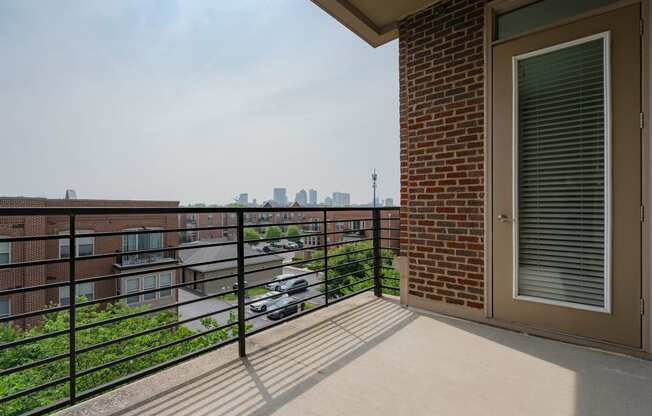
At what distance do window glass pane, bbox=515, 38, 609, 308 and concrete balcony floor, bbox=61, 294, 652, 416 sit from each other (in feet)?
1.51

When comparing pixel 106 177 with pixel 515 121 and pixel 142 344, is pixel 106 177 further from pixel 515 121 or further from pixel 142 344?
pixel 515 121

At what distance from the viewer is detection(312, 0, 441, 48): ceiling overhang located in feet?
8.91

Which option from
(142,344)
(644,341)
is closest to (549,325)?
(644,341)

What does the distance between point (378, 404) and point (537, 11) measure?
9.38 feet

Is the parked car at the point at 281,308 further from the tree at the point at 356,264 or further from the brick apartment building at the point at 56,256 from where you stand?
the brick apartment building at the point at 56,256

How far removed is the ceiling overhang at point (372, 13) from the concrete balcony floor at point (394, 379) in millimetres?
2817

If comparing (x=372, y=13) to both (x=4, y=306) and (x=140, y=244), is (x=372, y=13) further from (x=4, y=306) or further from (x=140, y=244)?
(x=4, y=306)

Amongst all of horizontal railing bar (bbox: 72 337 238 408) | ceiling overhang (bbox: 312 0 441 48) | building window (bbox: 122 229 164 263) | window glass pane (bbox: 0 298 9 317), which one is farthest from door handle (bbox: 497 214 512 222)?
window glass pane (bbox: 0 298 9 317)

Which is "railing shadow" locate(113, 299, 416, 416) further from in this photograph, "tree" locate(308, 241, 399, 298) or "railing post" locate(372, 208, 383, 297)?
"railing post" locate(372, 208, 383, 297)

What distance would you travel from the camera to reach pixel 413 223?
283cm

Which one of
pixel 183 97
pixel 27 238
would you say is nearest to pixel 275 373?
pixel 27 238

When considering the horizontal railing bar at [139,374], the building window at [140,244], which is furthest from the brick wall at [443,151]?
the building window at [140,244]

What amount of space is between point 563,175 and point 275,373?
232 centimetres

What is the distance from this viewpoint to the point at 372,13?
289cm
